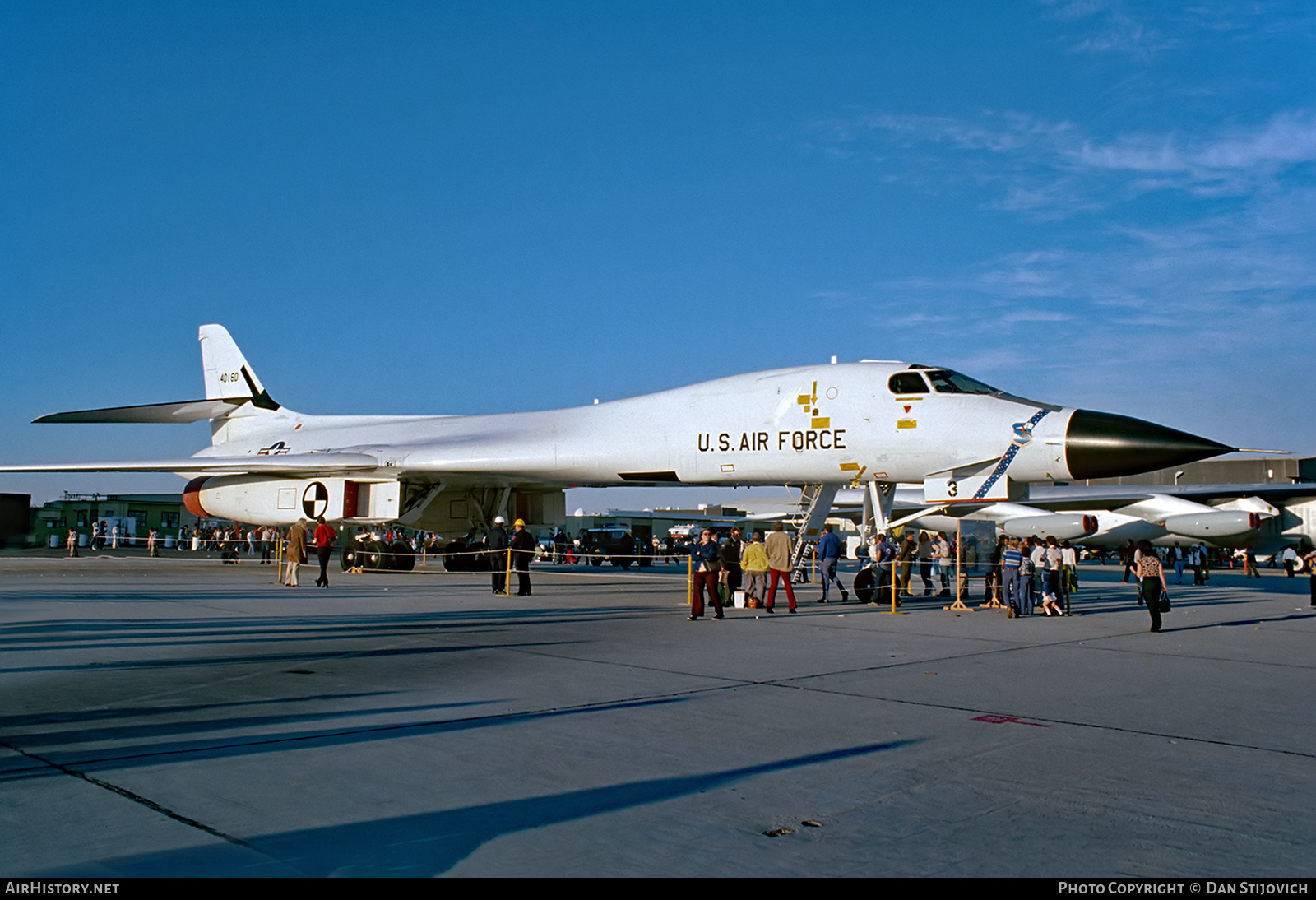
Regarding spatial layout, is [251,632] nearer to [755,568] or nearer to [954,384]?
[755,568]

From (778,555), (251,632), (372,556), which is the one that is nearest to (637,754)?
(251,632)

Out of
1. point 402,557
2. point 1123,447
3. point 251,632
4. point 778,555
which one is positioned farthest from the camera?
point 402,557

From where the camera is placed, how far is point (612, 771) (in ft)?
13.9

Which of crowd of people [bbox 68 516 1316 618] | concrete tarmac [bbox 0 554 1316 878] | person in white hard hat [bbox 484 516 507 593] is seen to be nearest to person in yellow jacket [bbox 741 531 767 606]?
crowd of people [bbox 68 516 1316 618]

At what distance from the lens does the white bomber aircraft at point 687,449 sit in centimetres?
1326

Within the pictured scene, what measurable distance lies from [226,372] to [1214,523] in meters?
30.1

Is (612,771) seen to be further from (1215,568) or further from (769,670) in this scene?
(1215,568)

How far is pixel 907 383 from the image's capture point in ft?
46.9

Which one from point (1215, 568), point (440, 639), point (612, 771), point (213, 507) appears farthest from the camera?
point (1215, 568)

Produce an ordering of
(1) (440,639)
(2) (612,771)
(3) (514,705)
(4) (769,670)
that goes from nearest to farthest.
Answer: (2) (612,771)
(3) (514,705)
(4) (769,670)
(1) (440,639)

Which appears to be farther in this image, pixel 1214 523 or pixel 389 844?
pixel 1214 523

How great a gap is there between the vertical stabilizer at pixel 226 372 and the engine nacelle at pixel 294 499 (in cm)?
342

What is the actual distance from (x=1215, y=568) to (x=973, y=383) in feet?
96.5

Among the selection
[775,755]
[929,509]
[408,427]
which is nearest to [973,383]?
[929,509]
